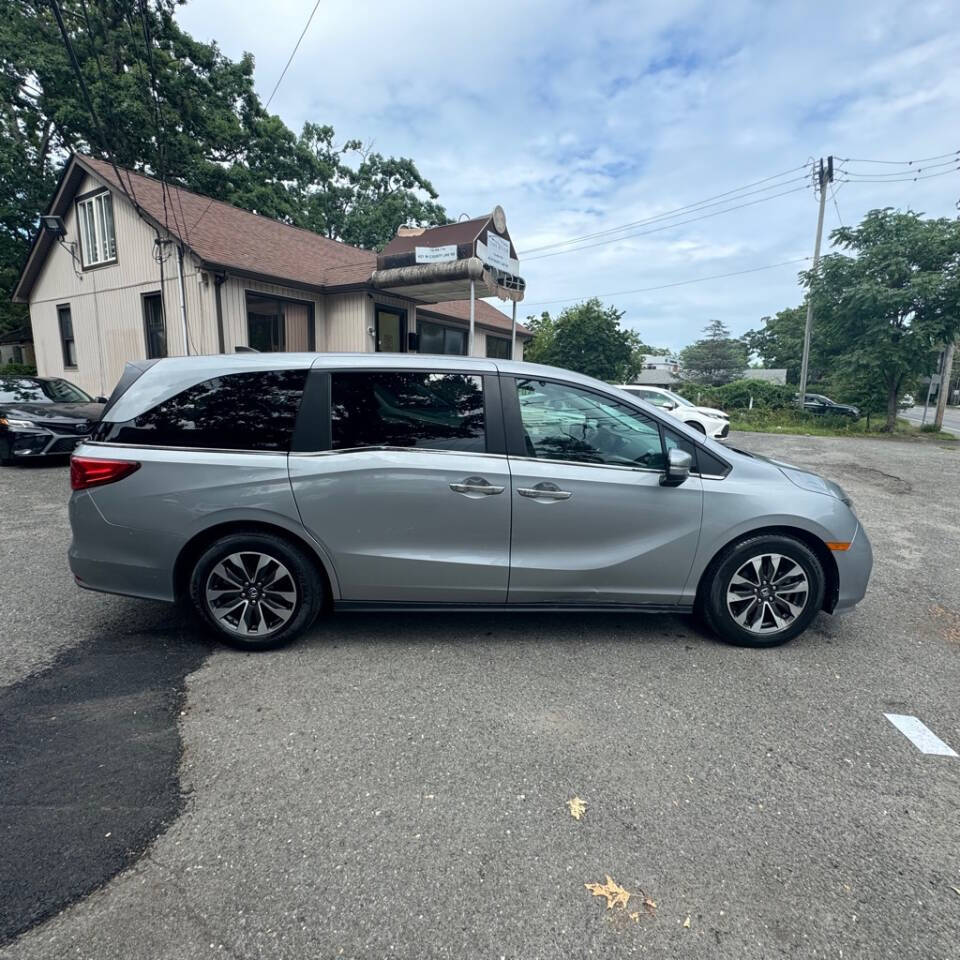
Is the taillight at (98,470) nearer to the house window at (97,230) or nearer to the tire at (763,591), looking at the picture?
the tire at (763,591)

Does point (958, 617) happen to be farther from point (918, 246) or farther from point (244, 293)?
point (918, 246)

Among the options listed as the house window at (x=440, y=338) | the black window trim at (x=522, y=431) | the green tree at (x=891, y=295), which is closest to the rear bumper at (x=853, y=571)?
the black window trim at (x=522, y=431)

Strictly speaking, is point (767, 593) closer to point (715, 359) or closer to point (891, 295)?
point (891, 295)

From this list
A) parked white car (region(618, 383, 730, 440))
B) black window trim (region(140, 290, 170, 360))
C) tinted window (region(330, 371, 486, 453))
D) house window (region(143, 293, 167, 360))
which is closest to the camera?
tinted window (region(330, 371, 486, 453))

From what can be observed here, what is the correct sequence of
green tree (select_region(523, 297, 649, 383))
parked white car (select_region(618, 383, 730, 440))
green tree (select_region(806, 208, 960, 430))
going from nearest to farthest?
parked white car (select_region(618, 383, 730, 440)), green tree (select_region(806, 208, 960, 430)), green tree (select_region(523, 297, 649, 383))

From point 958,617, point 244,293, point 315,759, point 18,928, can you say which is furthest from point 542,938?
point 244,293

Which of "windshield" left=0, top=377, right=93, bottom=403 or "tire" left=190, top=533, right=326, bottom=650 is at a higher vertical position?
"windshield" left=0, top=377, right=93, bottom=403

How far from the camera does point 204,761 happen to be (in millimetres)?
2400

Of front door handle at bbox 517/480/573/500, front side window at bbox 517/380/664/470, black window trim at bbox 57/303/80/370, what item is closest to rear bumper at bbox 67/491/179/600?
front door handle at bbox 517/480/573/500

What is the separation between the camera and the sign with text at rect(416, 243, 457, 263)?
39.7 ft

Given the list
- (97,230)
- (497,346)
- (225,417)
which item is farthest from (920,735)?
(497,346)

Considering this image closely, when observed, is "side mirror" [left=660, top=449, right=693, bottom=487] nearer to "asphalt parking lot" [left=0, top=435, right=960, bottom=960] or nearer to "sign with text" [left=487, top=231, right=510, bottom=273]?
"asphalt parking lot" [left=0, top=435, right=960, bottom=960]

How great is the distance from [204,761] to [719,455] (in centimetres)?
313

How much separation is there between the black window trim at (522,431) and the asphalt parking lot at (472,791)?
1109mm
